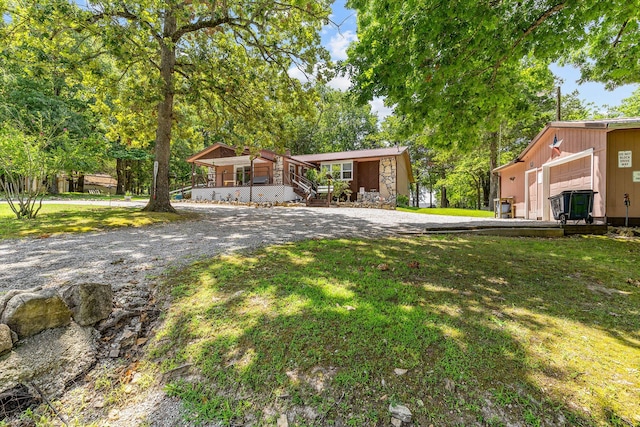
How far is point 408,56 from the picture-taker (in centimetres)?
508

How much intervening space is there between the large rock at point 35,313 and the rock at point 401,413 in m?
2.59

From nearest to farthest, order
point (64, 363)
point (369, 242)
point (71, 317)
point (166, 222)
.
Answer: point (64, 363) → point (71, 317) → point (369, 242) → point (166, 222)

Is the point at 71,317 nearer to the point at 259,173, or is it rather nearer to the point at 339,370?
the point at 339,370

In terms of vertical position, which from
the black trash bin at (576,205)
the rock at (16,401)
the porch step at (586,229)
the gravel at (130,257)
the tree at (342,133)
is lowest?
the rock at (16,401)

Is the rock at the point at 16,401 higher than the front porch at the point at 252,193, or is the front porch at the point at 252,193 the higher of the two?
the front porch at the point at 252,193

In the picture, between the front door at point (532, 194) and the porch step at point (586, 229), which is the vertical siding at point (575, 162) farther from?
the porch step at point (586, 229)

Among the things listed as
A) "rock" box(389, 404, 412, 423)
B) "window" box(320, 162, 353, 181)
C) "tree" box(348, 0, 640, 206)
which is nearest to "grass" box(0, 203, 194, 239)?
"tree" box(348, 0, 640, 206)

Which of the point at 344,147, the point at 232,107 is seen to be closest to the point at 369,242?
the point at 232,107

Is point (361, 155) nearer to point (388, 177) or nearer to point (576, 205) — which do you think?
A: point (388, 177)

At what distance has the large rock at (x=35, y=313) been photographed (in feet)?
6.66

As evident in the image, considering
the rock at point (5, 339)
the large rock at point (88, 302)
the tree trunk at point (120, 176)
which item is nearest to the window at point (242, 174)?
the tree trunk at point (120, 176)

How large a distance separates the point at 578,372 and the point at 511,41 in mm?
5535

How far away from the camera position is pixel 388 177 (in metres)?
20.2

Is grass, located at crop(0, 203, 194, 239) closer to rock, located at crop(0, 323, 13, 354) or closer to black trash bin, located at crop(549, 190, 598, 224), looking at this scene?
rock, located at crop(0, 323, 13, 354)
